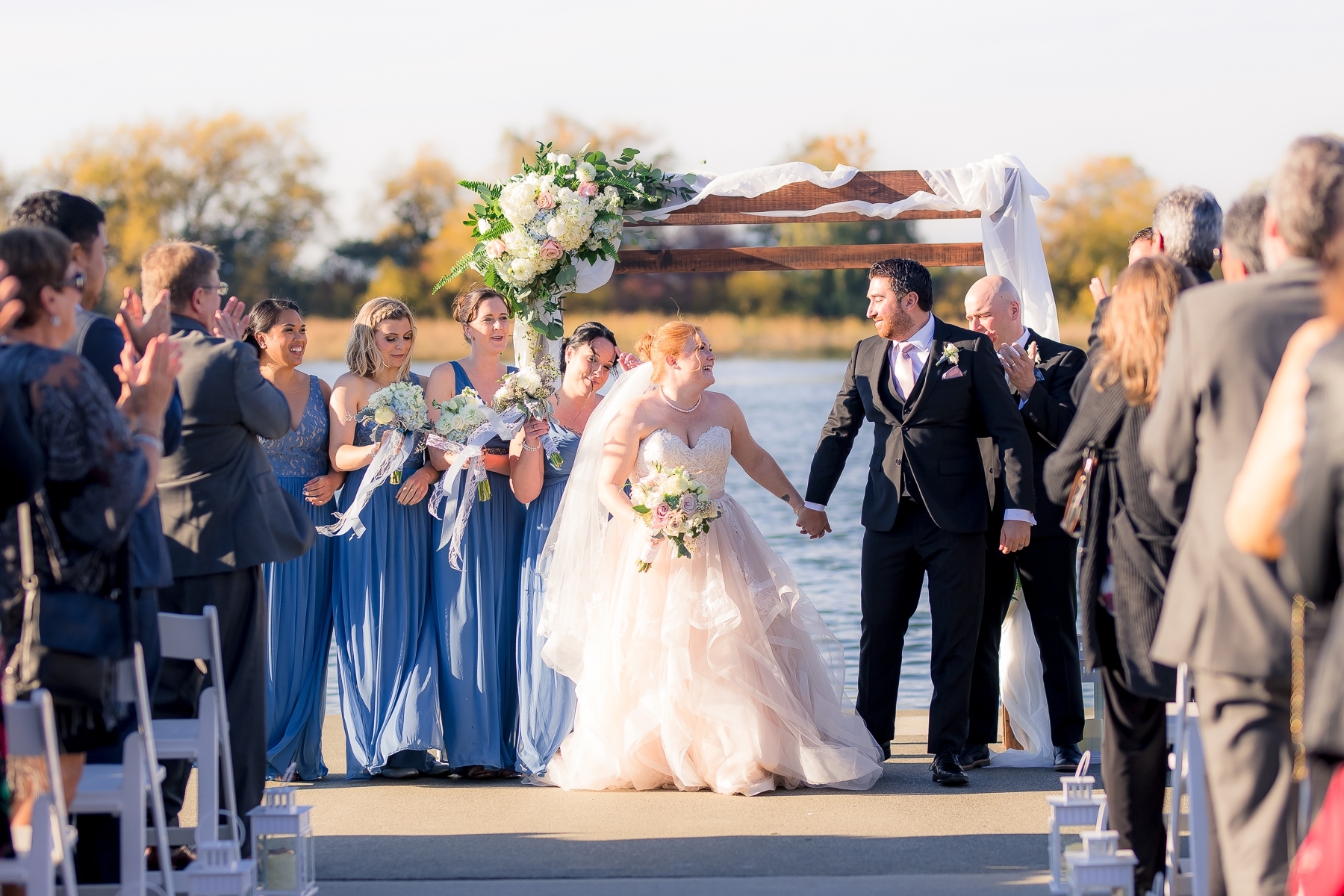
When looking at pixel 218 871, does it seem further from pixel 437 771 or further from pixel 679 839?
pixel 437 771

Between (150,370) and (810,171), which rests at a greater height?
(810,171)

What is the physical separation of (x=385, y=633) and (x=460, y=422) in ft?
2.94

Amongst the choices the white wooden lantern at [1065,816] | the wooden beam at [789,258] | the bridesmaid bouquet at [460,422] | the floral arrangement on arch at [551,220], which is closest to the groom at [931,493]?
the wooden beam at [789,258]

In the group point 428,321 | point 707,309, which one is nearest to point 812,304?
point 707,309

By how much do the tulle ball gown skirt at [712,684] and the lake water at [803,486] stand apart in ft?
Result: 8.00

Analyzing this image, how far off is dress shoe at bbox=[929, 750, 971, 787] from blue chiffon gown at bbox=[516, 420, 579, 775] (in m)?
1.43

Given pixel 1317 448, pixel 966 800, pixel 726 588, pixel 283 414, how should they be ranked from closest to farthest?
pixel 1317 448 → pixel 283 414 → pixel 966 800 → pixel 726 588

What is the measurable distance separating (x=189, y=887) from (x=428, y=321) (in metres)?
26.1

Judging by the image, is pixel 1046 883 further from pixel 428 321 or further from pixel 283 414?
pixel 428 321

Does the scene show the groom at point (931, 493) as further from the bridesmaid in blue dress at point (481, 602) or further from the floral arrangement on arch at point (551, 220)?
the bridesmaid in blue dress at point (481, 602)

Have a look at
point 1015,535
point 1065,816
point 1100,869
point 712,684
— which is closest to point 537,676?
point 712,684

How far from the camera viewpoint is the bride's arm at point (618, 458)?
5.30 m

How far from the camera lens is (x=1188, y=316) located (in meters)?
2.86

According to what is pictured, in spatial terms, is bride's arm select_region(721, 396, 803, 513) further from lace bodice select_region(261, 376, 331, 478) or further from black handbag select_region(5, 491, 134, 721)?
black handbag select_region(5, 491, 134, 721)
